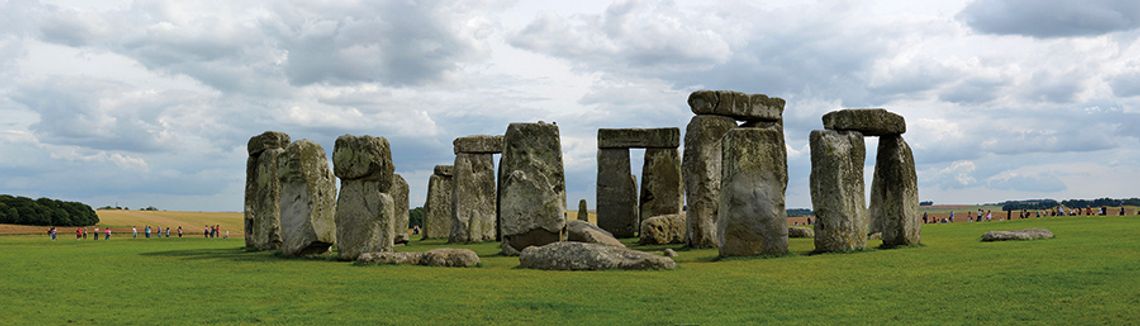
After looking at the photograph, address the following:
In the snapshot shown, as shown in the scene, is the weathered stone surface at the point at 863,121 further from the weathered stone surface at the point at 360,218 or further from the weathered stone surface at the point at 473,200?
A: the weathered stone surface at the point at 473,200

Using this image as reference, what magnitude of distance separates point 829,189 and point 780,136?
151 centimetres

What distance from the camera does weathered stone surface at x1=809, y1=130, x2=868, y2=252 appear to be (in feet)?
59.4

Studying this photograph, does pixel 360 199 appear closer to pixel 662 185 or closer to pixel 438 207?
pixel 662 185

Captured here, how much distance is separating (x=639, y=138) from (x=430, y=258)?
14.1m

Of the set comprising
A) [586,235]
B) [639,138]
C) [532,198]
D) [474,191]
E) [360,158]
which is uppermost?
[639,138]

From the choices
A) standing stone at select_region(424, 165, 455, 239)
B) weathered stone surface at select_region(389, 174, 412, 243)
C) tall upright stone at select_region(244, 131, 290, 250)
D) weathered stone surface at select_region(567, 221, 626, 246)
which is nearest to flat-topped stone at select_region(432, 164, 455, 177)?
standing stone at select_region(424, 165, 455, 239)

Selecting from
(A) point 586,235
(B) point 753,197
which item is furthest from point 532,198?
(B) point 753,197

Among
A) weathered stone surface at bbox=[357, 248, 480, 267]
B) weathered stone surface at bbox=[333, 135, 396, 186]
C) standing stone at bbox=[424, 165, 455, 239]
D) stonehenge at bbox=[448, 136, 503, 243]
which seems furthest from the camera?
standing stone at bbox=[424, 165, 455, 239]

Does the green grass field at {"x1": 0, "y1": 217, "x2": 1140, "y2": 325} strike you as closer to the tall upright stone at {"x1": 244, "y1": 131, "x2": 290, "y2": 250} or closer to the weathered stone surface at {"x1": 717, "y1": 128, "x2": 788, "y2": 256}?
the weathered stone surface at {"x1": 717, "y1": 128, "x2": 788, "y2": 256}

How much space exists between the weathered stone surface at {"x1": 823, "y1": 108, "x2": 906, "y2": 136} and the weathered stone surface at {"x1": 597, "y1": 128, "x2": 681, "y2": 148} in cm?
950

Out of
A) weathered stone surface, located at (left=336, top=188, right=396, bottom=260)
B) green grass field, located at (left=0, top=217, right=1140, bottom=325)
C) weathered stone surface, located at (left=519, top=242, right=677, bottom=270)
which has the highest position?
weathered stone surface, located at (left=336, top=188, right=396, bottom=260)

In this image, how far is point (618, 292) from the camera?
1198cm

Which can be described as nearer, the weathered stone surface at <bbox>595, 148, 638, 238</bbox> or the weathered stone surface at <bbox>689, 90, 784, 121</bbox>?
the weathered stone surface at <bbox>689, 90, 784, 121</bbox>

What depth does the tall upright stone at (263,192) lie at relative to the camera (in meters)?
22.2
